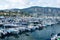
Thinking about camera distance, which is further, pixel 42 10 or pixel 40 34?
pixel 42 10

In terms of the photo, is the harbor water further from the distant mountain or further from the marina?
the distant mountain

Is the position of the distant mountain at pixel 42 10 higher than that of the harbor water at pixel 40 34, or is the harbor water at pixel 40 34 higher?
the distant mountain at pixel 42 10

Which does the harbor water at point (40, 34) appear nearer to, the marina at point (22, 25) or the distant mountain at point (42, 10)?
the marina at point (22, 25)

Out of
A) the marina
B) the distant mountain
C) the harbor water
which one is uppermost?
the distant mountain

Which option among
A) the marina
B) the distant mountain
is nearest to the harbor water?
the marina

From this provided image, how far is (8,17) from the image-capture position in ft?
8.14

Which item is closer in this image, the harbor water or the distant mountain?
the harbor water

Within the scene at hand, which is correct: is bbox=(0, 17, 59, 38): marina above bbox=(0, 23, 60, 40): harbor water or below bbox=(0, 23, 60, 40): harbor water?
above

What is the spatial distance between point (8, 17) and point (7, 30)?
0.75ft

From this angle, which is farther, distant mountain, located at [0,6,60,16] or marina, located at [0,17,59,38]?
distant mountain, located at [0,6,60,16]

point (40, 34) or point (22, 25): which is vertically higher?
point (22, 25)

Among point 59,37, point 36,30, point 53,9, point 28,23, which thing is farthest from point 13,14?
point 59,37

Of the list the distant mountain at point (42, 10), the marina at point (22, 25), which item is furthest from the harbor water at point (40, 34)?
the distant mountain at point (42, 10)

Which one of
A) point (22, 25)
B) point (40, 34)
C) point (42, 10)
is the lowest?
point (40, 34)
